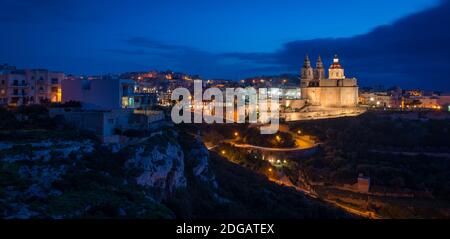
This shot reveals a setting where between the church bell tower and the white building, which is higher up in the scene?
the church bell tower

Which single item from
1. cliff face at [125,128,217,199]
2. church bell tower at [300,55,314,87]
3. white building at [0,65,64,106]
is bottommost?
cliff face at [125,128,217,199]

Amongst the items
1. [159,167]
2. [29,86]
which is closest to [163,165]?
[159,167]

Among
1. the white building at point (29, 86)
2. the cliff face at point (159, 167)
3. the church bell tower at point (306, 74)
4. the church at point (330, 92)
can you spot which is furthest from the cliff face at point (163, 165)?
the church bell tower at point (306, 74)

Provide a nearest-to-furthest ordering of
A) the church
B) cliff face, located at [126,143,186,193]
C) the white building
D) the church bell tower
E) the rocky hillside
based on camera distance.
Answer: the rocky hillside, cliff face, located at [126,143,186,193], the white building, the church, the church bell tower

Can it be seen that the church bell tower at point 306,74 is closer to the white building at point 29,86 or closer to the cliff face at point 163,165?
the white building at point 29,86

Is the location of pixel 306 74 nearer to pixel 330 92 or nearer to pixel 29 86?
pixel 330 92

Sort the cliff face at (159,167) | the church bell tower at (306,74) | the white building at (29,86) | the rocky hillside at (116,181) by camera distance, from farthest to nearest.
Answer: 1. the church bell tower at (306,74)
2. the white building at (29,86)
3. the cliff face at (159,167)
4. the rocky hillside at (116,181)

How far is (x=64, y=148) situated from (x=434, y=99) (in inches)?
2420

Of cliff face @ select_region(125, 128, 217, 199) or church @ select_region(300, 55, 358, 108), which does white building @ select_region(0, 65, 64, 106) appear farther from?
church @ select_region(300, 55, 358, 108)

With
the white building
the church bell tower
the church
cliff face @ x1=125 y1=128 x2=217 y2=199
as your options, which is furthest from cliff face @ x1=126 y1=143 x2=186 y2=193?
the church bell tower

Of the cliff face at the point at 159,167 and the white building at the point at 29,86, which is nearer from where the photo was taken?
the cliff face at the point at 159,167

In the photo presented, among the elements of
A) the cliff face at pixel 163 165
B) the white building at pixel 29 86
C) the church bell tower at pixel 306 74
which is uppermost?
the church bell tower at pixel 306 74
